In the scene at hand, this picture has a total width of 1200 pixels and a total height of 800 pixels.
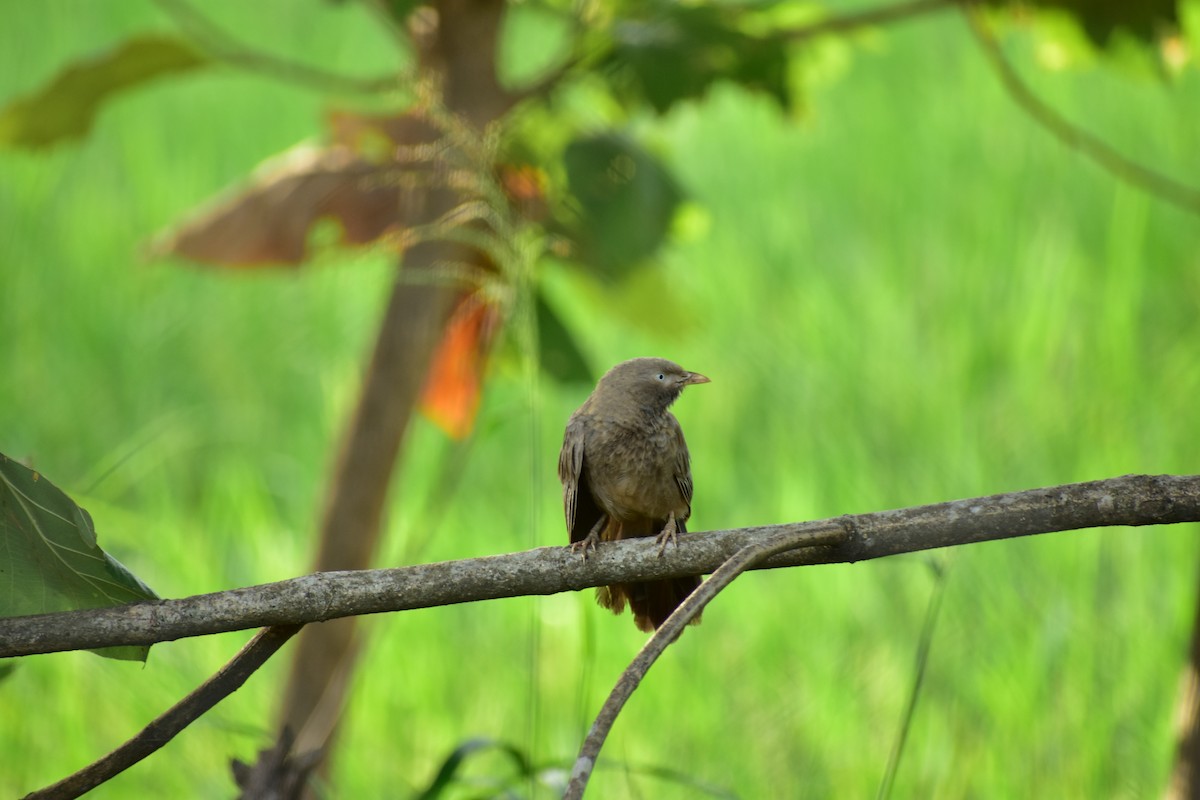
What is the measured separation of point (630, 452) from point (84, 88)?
1.51 meters

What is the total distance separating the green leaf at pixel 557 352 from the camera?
8.81ft

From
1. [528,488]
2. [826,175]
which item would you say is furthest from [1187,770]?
[826,175]

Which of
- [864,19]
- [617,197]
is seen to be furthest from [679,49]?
[864,19]

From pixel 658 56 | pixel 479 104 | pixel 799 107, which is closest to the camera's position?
pixel 658 56

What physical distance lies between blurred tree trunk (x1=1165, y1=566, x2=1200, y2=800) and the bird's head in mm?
879

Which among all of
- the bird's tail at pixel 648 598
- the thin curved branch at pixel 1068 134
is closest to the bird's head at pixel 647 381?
the bird's tail at pixel 648 598

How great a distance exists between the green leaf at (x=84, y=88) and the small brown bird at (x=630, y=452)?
127cm

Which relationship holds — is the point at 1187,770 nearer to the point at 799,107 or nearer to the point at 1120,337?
the point at 799,107

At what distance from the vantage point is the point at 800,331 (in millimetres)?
4270

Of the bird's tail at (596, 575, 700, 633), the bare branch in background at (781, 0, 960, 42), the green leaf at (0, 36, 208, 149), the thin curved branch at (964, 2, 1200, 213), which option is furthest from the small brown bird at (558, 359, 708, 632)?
the green leaf at (0, 36, 208, 149)

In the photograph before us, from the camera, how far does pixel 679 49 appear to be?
240 centimetres

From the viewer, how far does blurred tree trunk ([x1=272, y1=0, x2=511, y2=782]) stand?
2674mm

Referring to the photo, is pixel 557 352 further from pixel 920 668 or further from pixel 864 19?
pixel 920 668

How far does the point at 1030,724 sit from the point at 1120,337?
4.77ft
